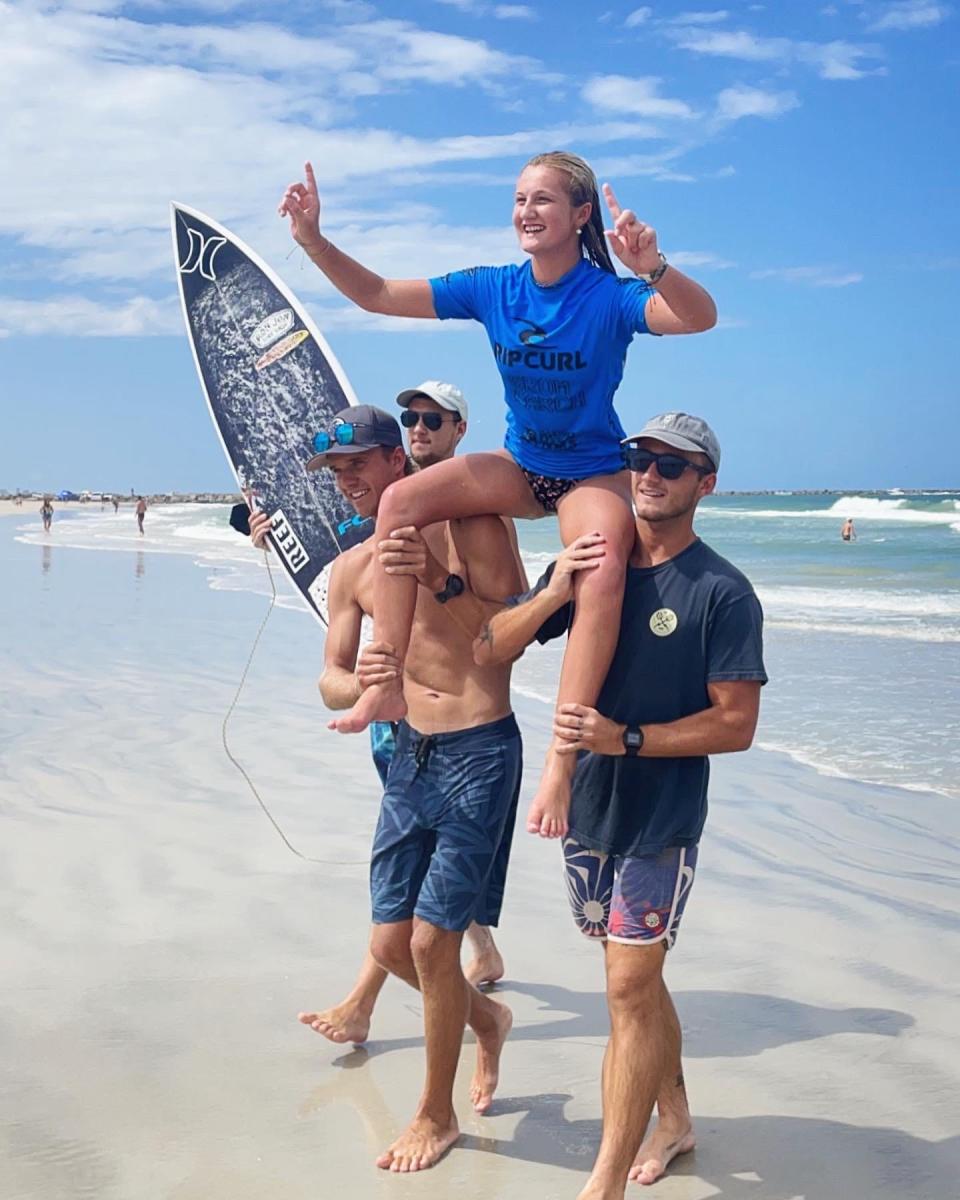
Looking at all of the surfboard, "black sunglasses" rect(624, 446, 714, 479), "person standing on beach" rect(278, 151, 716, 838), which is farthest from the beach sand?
"black sunglasses" rect(624, 446, 714, 479)

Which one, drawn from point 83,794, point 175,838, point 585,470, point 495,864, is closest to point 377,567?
point 585,470

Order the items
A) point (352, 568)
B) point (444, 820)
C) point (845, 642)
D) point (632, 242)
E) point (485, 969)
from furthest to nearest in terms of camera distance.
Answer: point (845, 642) < point (485, 969) < point (352, 568) < point (444, 820) < point (632, 242)

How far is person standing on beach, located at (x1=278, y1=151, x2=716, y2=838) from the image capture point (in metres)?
3.30

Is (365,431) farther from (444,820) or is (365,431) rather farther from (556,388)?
(444,820)

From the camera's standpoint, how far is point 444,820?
3.76 metres

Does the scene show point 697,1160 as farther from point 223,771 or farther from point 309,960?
point 223,771

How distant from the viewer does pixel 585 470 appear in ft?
11.9

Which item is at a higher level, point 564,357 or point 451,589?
point 564,357

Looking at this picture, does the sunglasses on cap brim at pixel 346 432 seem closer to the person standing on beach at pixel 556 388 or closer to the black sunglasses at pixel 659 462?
the person standing on beach at pixel 556 388

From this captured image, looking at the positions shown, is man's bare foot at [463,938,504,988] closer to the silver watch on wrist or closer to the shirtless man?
the shirtless man

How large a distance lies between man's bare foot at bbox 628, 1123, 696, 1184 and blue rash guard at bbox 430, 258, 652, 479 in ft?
5.87

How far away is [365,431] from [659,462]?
1.12 metres

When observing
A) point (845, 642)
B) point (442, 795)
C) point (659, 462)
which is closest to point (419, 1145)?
point (442, 795)

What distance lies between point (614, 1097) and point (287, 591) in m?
15.6
